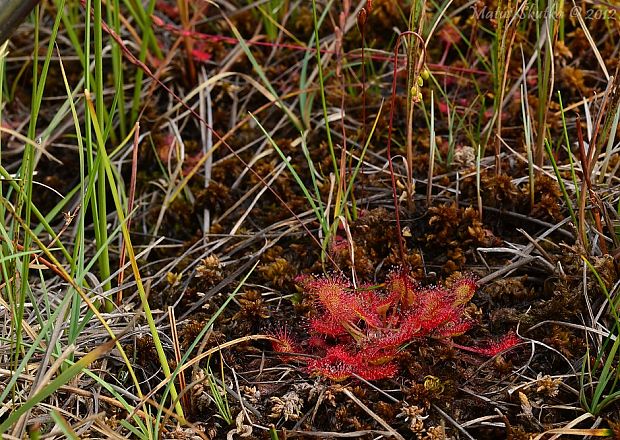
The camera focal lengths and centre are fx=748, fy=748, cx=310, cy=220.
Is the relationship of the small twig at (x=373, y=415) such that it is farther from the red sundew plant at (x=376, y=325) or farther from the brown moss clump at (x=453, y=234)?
the brown moss clump at (x=453, y=234)

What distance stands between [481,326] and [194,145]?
1.22m

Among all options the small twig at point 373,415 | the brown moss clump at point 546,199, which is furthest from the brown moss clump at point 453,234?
the small twig at point 373,415

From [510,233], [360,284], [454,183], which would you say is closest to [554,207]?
[510,233]

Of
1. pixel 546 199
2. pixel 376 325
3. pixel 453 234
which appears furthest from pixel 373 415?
pixel 546 199

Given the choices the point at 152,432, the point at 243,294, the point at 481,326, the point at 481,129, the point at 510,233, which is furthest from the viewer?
the point at 481,129

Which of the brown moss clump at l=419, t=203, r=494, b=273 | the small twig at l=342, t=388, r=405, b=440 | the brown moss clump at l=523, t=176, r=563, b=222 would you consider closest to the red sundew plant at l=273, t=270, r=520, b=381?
the small twig at l=342, t=388, r=405, b=440

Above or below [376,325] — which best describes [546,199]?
above

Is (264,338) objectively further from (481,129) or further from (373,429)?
(481,129)

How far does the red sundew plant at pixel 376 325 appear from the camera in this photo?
1719mm

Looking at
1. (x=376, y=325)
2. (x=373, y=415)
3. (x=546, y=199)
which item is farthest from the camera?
(x=546, y=199)

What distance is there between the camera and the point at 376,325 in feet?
5.81

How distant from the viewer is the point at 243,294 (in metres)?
1.99

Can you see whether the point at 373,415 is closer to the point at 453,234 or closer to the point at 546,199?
the point at 453,234

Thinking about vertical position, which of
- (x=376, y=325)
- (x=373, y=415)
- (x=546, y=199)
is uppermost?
(x=546, y=199)
